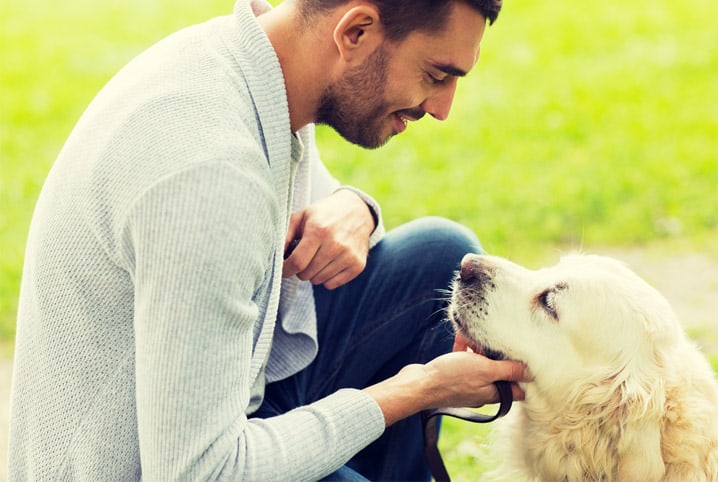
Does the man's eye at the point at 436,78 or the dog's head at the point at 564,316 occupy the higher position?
the man's eye at the point at 436,78

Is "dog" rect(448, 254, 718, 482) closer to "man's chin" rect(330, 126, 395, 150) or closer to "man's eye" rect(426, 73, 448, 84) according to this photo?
"man's chin" rect(330, 126, 395, 150)

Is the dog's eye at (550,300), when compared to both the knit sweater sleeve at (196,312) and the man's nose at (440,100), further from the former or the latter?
the knit sweater sleeve at (196,312)

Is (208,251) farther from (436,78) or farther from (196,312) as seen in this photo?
(436,78)

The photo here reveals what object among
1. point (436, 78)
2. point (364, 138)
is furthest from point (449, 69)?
point (364, 138)

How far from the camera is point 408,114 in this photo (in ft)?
7.74

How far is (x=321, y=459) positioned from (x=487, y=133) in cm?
444

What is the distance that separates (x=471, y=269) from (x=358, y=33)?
798 mm

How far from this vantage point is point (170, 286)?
178 centimetres

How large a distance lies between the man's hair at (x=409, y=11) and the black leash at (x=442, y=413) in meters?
0.93

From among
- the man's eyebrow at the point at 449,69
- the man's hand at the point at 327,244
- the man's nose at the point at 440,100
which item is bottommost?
the man's hand at the point at 327,244

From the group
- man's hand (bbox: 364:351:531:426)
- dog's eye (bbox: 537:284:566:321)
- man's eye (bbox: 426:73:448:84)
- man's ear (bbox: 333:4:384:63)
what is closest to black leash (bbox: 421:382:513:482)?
man's hand (bbox: 364:351:531:426)

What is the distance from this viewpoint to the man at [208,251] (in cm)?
180

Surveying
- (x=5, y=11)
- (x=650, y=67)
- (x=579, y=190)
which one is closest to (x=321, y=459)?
(x=579, y=190)

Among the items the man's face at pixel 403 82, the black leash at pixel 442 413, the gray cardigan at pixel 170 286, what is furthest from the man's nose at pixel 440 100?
the black leash at pixel 442 413
